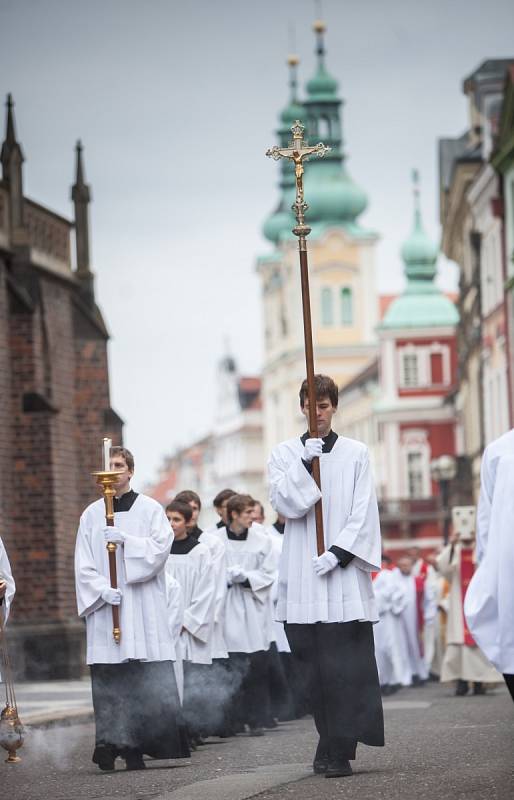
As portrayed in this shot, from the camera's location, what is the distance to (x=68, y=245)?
3155 cm

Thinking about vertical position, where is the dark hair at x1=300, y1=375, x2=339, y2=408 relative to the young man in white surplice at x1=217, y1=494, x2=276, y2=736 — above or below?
above

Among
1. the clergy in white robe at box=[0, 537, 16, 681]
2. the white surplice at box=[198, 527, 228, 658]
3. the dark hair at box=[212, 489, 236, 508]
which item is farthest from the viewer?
the dark hair at box=[212, 489, 236, 508]

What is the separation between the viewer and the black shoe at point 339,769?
34.8 ft

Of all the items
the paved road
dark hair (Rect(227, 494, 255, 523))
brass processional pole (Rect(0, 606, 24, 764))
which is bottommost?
the paved road

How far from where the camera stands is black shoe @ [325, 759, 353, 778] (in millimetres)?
10609

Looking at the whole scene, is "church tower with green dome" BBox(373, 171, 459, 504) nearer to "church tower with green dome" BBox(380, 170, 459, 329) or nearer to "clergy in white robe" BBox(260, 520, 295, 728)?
"church tower with green dome" BBox(380, 170, 459, 329)

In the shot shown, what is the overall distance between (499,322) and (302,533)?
118 ft

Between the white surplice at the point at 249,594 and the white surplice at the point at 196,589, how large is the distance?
1.45 metres

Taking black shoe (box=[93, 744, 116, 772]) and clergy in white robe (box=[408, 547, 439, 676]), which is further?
clergy in white robe (box=[408, 547, 439, 676])

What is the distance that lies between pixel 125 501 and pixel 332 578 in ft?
7.05

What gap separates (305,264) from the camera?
1136 cm

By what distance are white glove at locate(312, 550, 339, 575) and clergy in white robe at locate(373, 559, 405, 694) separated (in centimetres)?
1478

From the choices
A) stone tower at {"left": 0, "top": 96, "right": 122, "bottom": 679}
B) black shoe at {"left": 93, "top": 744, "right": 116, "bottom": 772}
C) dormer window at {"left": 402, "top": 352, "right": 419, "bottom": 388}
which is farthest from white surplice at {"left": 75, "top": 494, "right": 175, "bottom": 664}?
dormer window at {"left": 402, "top": 352, "right": 419, "bottom": 388}

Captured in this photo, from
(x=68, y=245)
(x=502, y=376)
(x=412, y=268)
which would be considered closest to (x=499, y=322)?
(x=502, y=376)
